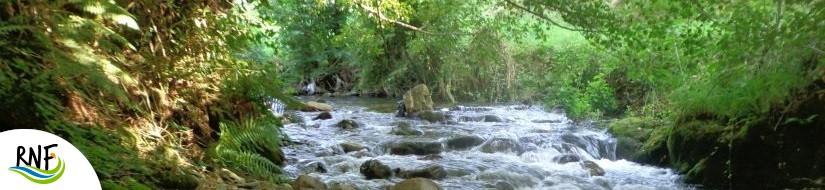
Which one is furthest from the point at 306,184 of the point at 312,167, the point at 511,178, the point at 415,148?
the point at 415,148

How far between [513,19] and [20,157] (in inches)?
266

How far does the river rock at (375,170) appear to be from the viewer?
6.43 meters

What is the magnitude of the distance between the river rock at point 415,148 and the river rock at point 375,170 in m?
1.45

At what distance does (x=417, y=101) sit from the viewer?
42.3ft

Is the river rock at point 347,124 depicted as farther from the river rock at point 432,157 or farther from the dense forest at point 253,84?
the river rock at point 432,157

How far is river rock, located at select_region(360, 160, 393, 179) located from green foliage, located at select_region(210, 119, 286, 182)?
1.23 meters

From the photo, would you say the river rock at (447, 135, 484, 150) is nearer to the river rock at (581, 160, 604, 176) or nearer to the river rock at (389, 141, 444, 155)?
the river rock at (389, 141, 444, 155)

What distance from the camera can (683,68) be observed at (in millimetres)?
6535

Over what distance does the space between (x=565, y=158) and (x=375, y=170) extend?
9.03 ft

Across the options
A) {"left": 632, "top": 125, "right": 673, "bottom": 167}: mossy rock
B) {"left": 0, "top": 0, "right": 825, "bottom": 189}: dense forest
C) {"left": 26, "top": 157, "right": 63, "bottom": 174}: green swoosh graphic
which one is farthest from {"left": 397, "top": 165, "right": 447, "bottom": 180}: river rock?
{"left": 26, "top": 157, "right": 63, "bottom": 174}: green swoosh graphic

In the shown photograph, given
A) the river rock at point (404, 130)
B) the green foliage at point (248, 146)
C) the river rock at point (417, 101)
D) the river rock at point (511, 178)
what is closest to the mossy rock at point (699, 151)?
the river rock at point (511, 178)

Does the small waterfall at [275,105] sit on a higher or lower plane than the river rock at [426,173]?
higher

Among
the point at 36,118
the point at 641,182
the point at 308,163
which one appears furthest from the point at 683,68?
the point at 36,118

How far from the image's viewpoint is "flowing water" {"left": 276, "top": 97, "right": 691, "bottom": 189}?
6531 mm
